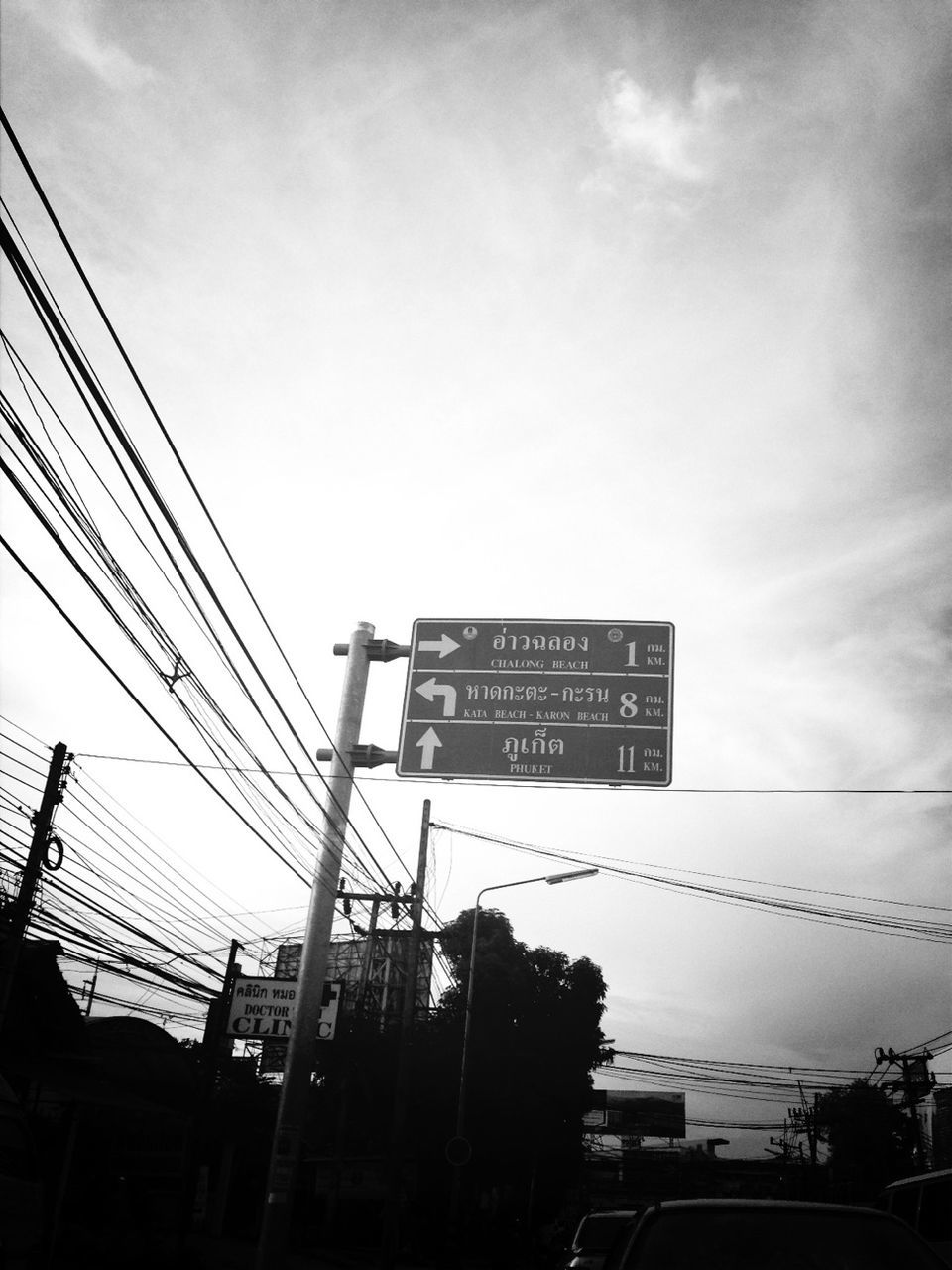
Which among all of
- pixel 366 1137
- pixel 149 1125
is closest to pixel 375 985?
pixel 366 1137

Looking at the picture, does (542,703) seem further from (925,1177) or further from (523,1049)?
(523,1049)

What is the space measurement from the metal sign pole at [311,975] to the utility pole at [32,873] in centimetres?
674

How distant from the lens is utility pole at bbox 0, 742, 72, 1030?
51.0 ft

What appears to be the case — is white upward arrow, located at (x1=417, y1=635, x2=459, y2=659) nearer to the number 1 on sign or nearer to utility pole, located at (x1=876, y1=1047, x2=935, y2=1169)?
the number 1 on sign

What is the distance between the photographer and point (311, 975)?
9.80 m

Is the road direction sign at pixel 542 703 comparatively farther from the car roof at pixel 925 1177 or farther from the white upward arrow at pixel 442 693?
the car roof at pixel 925 1177

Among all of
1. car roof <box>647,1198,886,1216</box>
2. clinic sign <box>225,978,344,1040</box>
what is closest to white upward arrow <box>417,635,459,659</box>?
car roof <box>647,1198,886,1216</box>

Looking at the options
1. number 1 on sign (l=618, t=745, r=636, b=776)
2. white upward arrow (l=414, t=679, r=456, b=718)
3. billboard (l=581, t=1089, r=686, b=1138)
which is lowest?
billboard (l=581, t=1089, r=686, b=1138)

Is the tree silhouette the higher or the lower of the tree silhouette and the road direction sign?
the lower

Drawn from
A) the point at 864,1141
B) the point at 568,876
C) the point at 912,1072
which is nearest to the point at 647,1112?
the point at 864,1141

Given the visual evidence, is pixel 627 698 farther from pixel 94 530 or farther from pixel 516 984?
pixel 516 984

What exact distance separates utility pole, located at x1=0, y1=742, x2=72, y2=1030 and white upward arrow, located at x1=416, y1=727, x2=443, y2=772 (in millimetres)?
8120

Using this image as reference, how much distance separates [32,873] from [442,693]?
916cm

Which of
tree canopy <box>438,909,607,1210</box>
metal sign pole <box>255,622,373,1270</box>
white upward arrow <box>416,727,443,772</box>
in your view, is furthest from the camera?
tree canopy <box>438,909,607,1210</box>
